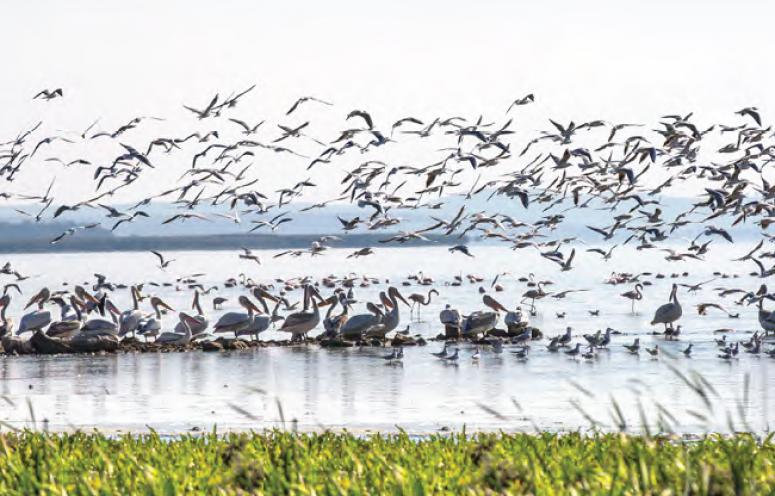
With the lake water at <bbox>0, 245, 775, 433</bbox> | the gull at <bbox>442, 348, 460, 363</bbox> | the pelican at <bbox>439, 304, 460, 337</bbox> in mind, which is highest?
the pelican at <bbox>439, 304, 460, 337</bbox>

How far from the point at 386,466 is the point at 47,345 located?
19.2 m

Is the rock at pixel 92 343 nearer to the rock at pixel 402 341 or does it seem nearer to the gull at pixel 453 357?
the rock at pixel 402 341

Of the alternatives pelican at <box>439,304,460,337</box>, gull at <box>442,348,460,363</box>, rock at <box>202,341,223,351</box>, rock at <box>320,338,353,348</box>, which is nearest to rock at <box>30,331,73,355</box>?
rock at <box>202,341,223,351</box>

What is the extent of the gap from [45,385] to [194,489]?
13661 mm

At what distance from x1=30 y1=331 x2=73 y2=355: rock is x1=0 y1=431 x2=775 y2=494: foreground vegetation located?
53.7ft

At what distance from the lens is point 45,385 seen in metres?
21.5

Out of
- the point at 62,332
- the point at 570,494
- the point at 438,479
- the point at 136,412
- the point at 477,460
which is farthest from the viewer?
the point at 62,332

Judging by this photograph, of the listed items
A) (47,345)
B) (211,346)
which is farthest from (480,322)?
(47,345)

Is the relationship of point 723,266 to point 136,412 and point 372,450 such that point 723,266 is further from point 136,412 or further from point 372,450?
point 372,450

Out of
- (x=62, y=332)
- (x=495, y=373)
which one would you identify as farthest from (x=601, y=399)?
(x=62, y=332)

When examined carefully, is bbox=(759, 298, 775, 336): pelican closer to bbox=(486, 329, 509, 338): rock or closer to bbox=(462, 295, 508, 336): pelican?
bbox=(486, 329, 509, 338): rock

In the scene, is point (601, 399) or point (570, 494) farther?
point (601, 399)

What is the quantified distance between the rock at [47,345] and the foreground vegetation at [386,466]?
16366mm

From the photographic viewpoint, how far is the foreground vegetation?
773 cm
